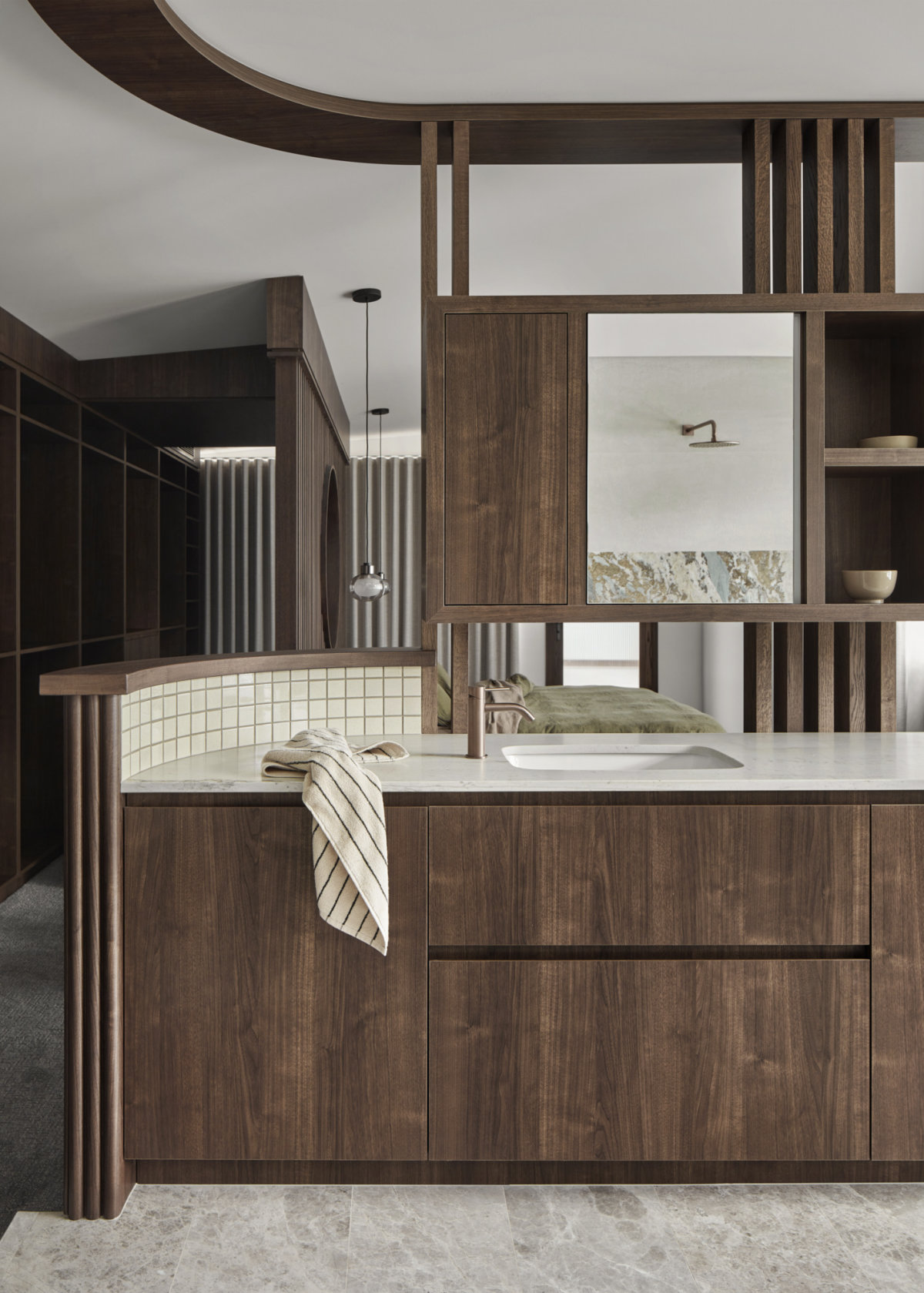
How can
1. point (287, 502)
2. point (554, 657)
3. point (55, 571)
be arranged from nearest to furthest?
1. point (287, 502)
2. point (55, 571)
3. point (554, 657)

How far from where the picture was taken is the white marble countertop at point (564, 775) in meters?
1.83

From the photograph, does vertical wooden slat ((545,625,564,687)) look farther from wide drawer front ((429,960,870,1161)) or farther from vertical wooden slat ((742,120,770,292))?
wide drawer front ((429,960,870,1161))

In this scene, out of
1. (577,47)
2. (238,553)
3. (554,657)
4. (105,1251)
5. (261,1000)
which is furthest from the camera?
(554,657)

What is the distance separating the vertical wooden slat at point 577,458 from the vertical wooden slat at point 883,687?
831 millimetres

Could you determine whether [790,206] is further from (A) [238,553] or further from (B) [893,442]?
(A) [238,553]

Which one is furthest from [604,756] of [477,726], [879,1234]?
[879,1234]

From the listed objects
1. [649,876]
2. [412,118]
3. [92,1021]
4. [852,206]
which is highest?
[412,118]

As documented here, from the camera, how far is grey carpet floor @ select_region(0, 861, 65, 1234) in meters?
2.00

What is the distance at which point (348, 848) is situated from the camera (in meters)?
1.73

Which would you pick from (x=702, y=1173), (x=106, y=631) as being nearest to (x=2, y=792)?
(x=106, y=631)

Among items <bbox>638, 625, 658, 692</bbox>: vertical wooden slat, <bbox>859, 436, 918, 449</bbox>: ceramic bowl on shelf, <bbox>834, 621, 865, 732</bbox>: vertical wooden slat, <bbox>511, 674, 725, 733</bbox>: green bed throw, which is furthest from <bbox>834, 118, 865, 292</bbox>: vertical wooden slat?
<bbox>638, 625, 658, 692</bbox>: vertical wooden slat

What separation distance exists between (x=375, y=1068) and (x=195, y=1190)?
45 centimetres

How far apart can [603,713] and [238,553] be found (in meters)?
3.84

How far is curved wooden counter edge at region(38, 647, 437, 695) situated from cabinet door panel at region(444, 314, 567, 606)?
0.77ft
